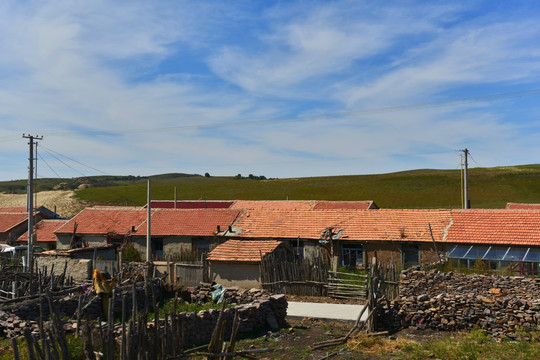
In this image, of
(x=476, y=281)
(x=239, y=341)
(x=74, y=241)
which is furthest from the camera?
(x=74, y=241)

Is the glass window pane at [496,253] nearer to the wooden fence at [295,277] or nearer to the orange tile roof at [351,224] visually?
the orange tile roof at [351,224]

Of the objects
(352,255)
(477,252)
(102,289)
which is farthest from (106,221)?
(477,252)

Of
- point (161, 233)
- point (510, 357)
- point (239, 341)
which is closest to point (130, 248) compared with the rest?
point (161, 233)

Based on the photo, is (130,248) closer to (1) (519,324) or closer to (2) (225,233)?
(2) (225,233)

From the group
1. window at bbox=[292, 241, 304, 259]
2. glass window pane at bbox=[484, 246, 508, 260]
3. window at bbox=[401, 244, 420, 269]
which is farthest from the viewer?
window at bbox=[292, 241, 304, 259]

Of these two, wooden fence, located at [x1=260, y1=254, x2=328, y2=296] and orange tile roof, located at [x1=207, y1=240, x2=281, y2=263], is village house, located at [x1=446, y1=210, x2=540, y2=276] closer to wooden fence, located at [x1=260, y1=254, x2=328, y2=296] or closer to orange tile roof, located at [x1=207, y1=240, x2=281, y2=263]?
wooden fence, located at [x1=260, y1=254, x2=328, y2=296]

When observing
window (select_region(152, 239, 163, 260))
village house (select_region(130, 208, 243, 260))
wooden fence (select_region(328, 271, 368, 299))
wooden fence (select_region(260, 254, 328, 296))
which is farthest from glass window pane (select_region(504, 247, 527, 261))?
window (select_region(152, 239, 163, 260))

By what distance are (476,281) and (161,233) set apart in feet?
71.1

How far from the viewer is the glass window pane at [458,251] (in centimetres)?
2650

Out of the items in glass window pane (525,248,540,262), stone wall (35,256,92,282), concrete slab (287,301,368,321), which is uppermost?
glass window pane (525,248,540,262)

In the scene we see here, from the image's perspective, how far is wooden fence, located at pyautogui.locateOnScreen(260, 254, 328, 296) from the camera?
21953 mm

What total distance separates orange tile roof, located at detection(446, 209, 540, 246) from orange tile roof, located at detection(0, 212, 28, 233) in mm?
36639

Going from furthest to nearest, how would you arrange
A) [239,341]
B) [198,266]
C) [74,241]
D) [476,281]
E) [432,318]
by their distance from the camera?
1. [74,241]
2. [198,266]
3. [476,281]
4. [432,318]
5. [239,341]

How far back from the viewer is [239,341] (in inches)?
568
